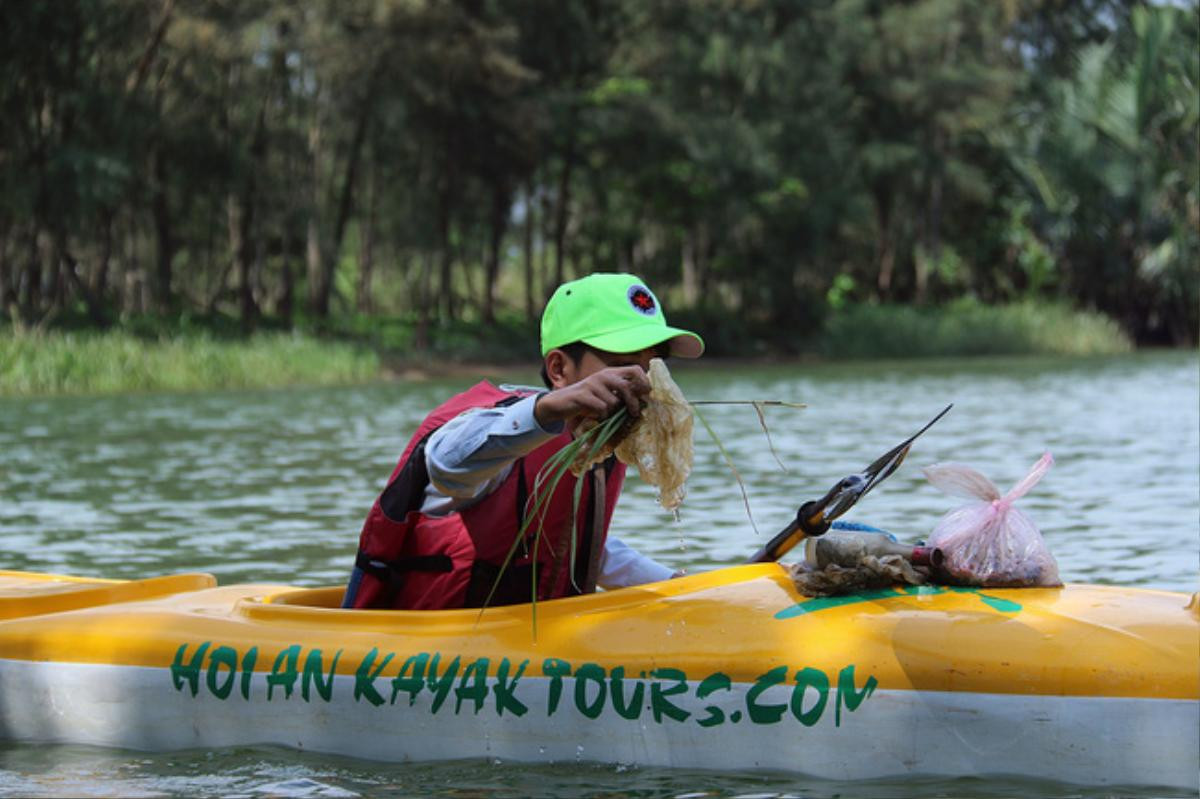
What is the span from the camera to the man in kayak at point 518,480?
3701mm

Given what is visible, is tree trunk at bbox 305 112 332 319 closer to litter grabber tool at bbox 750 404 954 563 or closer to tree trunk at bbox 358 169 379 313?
tree trunk at bbox 358 169 379 313

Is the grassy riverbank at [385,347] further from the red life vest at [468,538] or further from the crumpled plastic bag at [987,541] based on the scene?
the crumpled plastic bag at [987,541]

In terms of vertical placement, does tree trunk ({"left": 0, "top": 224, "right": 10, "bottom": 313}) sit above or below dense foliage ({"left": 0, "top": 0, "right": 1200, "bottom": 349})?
below

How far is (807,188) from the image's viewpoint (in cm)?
3934

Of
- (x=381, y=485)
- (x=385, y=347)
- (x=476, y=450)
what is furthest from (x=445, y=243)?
(x=476, y=450)

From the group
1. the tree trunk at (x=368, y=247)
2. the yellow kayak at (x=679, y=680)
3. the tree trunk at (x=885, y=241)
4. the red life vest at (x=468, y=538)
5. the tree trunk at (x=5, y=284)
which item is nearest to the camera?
the yellow kayak at (x=679, y=680)

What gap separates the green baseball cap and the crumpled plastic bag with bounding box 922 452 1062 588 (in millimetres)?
749

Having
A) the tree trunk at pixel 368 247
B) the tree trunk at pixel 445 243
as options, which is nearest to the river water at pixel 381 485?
the tree trunk at pixel 445 243

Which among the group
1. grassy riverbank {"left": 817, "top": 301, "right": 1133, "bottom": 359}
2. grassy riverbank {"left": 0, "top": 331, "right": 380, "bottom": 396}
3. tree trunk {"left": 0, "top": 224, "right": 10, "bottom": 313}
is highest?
tree trunk {"left": 0, "top": 224, "right": 10, "bottom": 313}

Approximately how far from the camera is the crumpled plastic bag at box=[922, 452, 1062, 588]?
13.5 feet

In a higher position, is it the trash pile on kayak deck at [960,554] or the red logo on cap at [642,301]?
the red logo on cap at [642,301]

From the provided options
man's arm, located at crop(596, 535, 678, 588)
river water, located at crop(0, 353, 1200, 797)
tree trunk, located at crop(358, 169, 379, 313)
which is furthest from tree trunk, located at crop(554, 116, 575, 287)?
man's arm, located at crop(596, 535, 678, 588)

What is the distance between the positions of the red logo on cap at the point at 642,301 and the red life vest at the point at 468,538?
0.34 meters

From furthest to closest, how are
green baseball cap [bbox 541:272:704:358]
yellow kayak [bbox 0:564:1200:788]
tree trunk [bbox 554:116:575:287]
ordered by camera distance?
tree trunk [bbox 554:116:575:287], green baseball cap [bbox 541:272:704:358], yellow kayak [bbox 0:564:1200:788]
